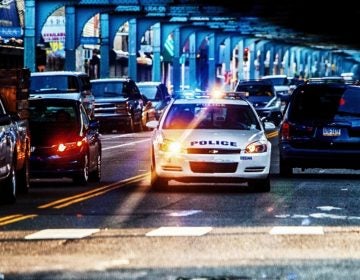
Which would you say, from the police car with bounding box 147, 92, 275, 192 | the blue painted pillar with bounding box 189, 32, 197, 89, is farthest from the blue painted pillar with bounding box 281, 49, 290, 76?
the police car with bounding box 147, 92, 275, 192

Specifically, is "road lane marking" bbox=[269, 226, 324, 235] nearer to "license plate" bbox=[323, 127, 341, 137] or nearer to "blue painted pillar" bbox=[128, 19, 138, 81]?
"license plate" bbox=[323, 127, 341, 137]

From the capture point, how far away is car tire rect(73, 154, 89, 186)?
23438 mm

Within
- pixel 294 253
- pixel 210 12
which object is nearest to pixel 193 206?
pixel 294 253

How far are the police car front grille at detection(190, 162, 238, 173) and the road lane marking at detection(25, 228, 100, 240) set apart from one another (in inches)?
225

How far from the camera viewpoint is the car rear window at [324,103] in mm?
25203

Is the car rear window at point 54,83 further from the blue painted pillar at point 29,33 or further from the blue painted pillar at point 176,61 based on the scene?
the blue painted pillar at point 176,61

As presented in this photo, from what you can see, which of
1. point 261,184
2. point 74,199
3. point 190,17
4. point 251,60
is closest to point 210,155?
point 261,184

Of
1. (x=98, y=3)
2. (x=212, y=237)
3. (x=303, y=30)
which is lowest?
(x=303, y=30)

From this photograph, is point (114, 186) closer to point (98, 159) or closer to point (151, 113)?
point (98, 159)

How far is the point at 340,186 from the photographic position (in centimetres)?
2308

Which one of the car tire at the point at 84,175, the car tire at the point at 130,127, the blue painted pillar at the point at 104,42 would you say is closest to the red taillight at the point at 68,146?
the car tire at the point at 84,175

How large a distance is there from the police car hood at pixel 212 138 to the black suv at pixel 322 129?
137 inches

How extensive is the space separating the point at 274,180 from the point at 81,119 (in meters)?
3.41

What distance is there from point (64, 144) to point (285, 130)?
4.17m
